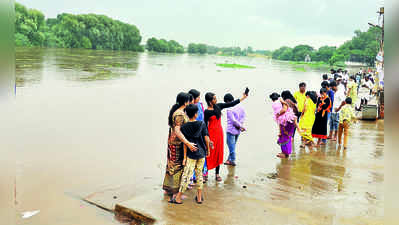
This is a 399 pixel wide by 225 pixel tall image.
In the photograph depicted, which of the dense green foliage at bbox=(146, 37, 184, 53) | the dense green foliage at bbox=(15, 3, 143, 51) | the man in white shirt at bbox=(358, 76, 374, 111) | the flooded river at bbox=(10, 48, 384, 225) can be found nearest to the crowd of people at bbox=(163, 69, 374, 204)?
the flooded river at bbox=(10, 48, 384, 225)

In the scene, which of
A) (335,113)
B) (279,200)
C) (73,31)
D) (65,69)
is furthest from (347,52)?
(279,200)

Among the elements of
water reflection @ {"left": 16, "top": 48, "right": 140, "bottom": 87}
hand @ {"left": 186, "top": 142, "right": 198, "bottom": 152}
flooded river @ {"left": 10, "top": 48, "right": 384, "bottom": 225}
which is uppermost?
water reflection @ {"left": 16, "top": 48, "right": 140, "bottom": 87}


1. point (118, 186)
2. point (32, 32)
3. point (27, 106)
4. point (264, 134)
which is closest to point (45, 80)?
point (27, 106)

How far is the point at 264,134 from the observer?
35.6 ft

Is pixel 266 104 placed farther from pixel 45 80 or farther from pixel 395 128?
pixel 395 128

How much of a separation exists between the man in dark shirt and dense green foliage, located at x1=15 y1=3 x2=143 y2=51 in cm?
6120

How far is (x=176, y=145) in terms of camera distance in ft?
16.1

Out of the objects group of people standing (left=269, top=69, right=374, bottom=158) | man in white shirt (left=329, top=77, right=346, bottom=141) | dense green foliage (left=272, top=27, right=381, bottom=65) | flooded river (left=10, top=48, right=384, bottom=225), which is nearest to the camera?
flooded river (left=10, top=48, right=384, bottom=225)

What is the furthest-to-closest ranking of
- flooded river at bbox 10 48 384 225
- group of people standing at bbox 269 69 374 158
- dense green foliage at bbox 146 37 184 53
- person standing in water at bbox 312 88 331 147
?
1. dense green foliage at bbox 146 37 184 53
2. person standing in water at bbox 312 88 331 147
3. group of people standing at bbox 269 69 374 158
4. flooded river at bbox 10 48 384 225

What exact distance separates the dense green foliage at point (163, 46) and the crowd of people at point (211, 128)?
130m

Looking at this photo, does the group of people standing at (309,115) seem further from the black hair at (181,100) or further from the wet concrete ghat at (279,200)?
the black hair at (181,100)

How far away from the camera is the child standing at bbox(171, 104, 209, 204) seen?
4.76 metres

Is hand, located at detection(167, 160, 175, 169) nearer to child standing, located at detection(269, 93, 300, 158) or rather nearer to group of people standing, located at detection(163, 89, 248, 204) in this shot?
group of people standing, located at detection(163, 89, 248, 204)

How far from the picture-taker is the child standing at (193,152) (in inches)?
187
